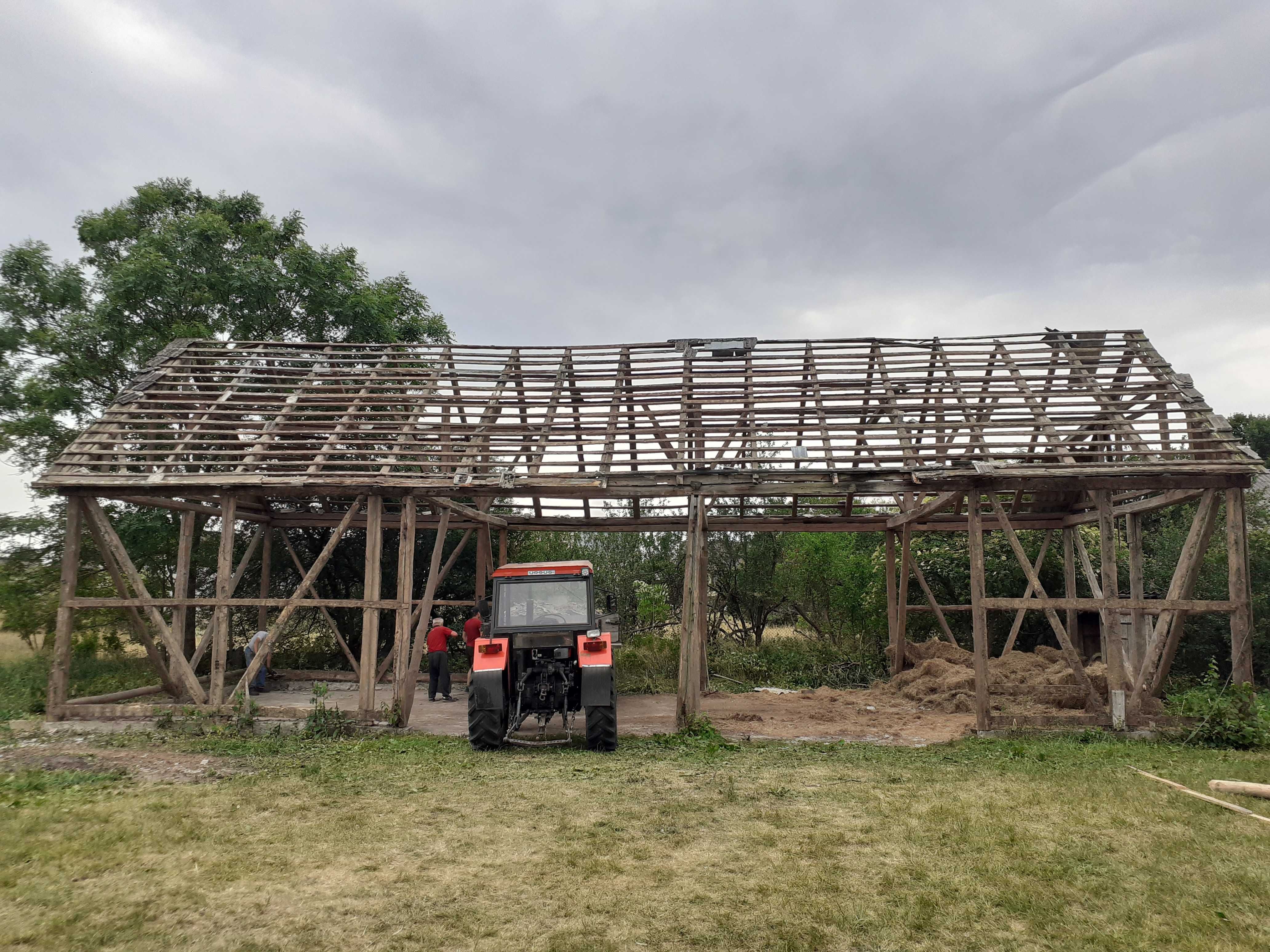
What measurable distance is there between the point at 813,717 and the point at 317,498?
1090 centimetres

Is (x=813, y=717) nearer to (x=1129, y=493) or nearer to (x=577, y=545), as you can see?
(x=1129, y=493)

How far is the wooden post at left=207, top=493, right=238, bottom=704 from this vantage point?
1316cm

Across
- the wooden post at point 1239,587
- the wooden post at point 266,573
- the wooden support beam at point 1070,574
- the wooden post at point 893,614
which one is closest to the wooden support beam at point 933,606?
the wooden post at point 893,614

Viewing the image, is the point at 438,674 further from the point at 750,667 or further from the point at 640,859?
the point at 640,859

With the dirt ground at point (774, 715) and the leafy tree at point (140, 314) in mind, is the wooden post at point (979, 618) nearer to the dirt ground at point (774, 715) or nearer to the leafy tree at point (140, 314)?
the dirt ground at point (774, 715)

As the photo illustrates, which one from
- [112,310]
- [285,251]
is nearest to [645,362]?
[285,251]

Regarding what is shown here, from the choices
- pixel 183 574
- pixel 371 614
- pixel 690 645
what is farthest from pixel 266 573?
pixel 690 645

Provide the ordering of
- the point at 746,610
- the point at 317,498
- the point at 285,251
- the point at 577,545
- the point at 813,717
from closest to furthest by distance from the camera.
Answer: the point at 813,717
the point at 317,498
the point at 285,251
the point at 746,610
the point at 577,545

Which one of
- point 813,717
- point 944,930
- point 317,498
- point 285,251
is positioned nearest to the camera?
point 944,930

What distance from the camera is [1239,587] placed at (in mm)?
11953

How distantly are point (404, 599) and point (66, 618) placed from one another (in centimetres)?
551

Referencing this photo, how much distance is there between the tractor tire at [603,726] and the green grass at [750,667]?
710 cm

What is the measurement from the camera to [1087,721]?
477 inches

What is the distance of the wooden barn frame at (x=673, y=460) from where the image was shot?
488 inches
